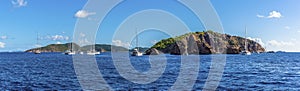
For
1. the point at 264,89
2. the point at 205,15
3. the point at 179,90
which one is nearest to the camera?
the point at 205,15

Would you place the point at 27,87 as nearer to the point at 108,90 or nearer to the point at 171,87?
the point at 108,90

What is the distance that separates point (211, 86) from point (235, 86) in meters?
3.10

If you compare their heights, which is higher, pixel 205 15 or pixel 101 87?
pixel 205 15

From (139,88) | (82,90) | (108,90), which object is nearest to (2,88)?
(82,90)

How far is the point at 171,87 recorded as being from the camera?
40.1 m

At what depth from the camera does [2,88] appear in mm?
Result: 40219

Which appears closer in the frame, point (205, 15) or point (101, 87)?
point (205, 15)

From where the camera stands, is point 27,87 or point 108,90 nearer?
point 108,90

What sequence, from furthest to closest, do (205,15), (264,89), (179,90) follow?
(264,89) < (179,90) < (205,15)

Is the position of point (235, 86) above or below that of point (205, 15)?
below

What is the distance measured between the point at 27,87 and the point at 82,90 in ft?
26.3

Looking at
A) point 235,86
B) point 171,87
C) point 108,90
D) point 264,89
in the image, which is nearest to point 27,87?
point 108,90

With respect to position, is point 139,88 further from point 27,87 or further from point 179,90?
point 27,87

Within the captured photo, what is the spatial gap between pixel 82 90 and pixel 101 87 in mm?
2837
